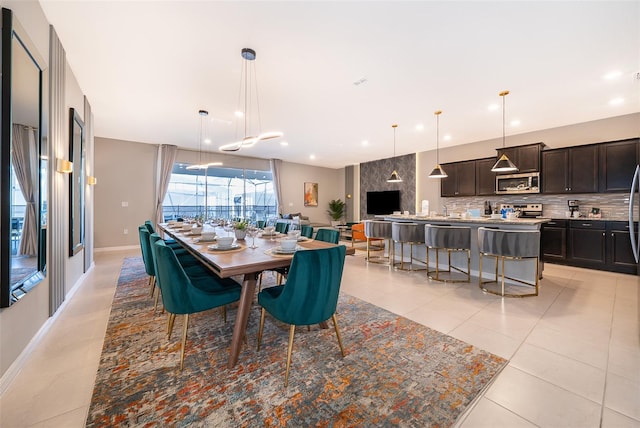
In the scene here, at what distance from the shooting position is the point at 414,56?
289cm

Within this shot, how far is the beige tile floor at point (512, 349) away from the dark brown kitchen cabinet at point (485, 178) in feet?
8.75

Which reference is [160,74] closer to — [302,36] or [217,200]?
[302,36]

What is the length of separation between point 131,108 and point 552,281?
7.59m

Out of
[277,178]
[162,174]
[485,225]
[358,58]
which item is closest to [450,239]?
[485,225]

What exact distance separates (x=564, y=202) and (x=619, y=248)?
4.03 feet

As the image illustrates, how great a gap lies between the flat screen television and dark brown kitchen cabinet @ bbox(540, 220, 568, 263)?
392cm

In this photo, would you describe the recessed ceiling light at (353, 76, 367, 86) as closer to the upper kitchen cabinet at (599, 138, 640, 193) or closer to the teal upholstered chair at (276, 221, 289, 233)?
the teal upholstered chair at (276, 221, 289, 233)

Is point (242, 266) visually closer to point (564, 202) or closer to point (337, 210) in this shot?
point (564, 202)

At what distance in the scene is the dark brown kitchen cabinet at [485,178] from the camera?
19.5 ft

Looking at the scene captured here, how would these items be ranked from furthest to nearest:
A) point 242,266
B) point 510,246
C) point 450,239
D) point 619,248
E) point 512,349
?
point 619,248 < point 450,239 < point 510,246 < point 512,349 < point 242,266

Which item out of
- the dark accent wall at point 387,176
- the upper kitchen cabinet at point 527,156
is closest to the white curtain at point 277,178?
the dark accent wall at point 387,176

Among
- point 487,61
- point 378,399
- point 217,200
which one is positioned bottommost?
point 378,399

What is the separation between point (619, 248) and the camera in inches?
168

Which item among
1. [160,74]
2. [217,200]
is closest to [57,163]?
[160,74]
